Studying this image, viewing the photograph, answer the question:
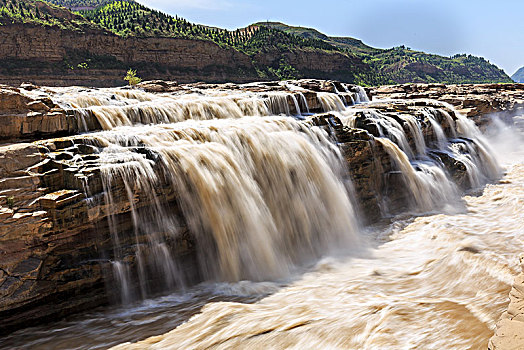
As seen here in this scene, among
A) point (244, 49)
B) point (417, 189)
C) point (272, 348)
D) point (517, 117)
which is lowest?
point (272, 348)

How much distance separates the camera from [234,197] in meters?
8.11

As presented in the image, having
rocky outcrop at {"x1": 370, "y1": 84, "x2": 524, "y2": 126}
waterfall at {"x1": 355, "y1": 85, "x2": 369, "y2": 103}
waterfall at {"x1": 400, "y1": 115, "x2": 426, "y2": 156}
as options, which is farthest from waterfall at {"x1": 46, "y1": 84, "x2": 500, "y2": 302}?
rocky outcrop at {"x1": 370, "y1": 84, "x2": 524, "y2": 126}

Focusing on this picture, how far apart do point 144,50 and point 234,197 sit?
58831 millimetres

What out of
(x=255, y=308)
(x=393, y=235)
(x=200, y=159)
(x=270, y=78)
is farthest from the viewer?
(x=270, y=78)

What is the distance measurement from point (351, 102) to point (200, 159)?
1532 cm

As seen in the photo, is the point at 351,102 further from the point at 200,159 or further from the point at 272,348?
the point at 272,348

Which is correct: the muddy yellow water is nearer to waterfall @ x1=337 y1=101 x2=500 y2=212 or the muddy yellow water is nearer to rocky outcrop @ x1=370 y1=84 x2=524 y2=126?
waterfall @ x1=337 y1=101 x2=500 y2=212

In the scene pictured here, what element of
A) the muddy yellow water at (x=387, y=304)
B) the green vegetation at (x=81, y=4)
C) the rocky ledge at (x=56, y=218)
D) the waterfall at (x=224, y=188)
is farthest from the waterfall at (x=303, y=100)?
the green vegetation at (x=81, y=4)

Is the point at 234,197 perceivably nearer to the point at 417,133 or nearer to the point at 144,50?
the point at 417,133

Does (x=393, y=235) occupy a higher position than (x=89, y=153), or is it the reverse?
(x=89, y=153)

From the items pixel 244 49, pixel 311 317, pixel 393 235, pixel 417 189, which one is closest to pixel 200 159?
pixel 311 317

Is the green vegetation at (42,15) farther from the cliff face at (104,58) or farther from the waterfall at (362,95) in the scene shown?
the waterfall at (362,95)

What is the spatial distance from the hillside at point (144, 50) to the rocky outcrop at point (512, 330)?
56.7 meters

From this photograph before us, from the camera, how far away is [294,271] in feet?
26.5
